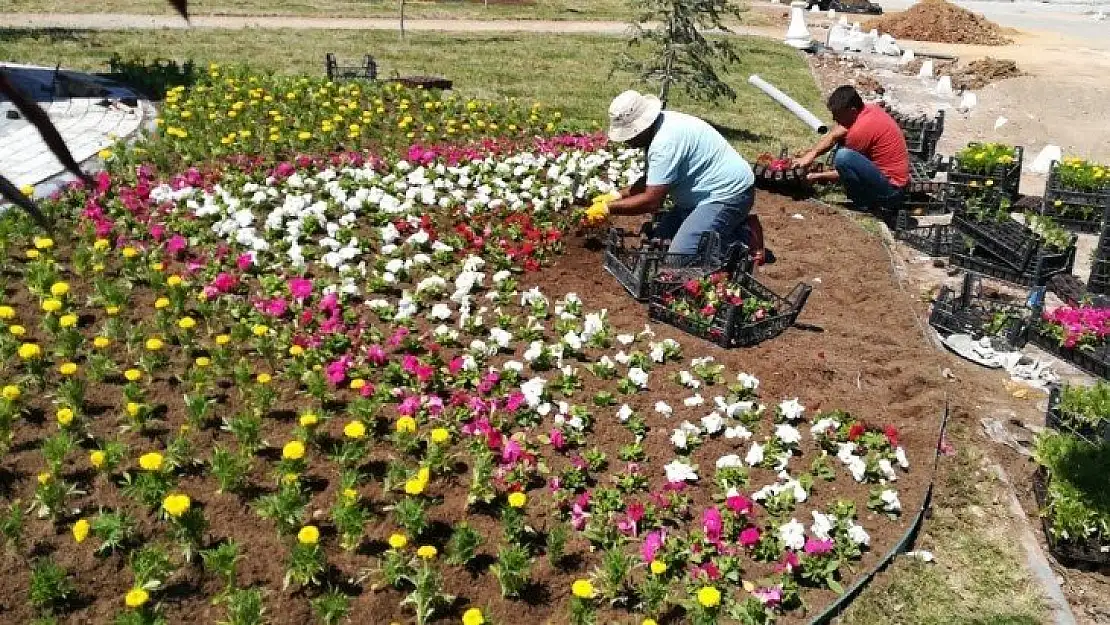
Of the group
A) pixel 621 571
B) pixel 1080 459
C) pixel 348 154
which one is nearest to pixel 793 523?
pixel 621 571

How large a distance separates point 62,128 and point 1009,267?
9.57m

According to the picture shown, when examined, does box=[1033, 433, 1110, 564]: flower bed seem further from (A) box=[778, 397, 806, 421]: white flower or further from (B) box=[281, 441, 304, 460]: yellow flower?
(B) box=[281, 441, 304, 460]: yellow flower

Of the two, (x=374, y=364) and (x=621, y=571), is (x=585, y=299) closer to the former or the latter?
(x=374, y=364)

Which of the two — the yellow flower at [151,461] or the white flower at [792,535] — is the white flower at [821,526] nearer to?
the white flower at [792,535]

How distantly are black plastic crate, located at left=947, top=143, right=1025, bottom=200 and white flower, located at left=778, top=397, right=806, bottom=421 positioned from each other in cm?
526

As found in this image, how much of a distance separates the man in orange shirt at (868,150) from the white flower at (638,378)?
465 centimetres

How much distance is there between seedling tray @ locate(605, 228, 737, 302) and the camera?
6.43 m

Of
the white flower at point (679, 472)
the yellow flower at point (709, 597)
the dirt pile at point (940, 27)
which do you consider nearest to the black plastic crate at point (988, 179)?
the white flower at point (679, 472)

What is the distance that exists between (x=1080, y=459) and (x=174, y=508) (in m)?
4.58

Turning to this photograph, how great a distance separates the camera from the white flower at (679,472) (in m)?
4.56

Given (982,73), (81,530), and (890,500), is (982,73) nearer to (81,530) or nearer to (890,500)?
(890,500)

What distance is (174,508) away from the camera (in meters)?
3.69

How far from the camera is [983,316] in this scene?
6.66m

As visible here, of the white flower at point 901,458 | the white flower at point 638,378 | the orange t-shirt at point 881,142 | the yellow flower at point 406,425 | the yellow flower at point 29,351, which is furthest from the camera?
the orange t-shirt at point 881,142
